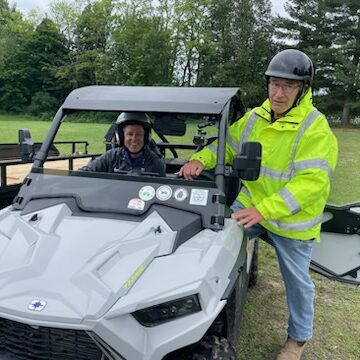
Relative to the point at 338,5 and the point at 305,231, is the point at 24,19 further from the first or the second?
the point at 305,231

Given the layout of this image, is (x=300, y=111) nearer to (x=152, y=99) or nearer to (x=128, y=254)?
(x=152, y=99)

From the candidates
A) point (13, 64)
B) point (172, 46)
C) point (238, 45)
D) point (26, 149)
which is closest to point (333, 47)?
point (238, 45)

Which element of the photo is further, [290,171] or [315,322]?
[315,322]

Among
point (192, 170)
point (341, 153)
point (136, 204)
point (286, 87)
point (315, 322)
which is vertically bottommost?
point (341, 153)

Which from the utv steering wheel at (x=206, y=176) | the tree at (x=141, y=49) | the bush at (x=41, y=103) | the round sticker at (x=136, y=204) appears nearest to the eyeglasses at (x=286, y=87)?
the utv steering wheel at (x=206, y=176)

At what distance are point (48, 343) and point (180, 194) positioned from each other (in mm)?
1143

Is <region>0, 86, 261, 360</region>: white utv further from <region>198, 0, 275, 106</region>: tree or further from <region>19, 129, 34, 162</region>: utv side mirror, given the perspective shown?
<region>198, 0, 275, 106</region>: tree

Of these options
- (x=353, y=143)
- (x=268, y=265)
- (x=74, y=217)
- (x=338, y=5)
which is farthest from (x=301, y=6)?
(x=74, y=217)

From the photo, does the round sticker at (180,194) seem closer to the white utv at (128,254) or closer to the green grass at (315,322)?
the white utv at (128,254)

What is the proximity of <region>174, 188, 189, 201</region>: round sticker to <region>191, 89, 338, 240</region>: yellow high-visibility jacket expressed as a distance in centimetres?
37

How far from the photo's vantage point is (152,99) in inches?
128

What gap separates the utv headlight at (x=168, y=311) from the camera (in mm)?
2137

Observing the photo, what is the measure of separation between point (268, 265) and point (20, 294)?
3.96 meters

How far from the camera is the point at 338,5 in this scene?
39.6 m
